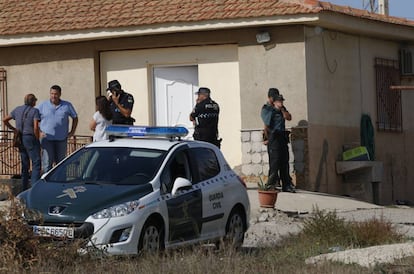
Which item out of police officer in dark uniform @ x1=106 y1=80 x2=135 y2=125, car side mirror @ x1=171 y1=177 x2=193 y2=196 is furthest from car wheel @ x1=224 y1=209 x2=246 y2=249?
police officer in dark uniform @ x1=106 y1=80 x2=135 y2=125

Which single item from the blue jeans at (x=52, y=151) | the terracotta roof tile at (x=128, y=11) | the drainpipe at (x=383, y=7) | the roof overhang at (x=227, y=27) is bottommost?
the blue jeans at (x=52, y=151)

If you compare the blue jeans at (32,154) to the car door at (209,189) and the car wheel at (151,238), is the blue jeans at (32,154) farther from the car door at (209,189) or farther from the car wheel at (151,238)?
the car wheel at (151,238)

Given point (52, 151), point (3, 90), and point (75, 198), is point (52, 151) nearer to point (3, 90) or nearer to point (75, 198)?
point (3, 90)

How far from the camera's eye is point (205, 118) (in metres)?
18.3

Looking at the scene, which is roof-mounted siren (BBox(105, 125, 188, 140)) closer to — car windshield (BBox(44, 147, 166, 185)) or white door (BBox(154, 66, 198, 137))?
car windshield (BBox(44, 147, 166, 185))

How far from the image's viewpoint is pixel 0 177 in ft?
71.6

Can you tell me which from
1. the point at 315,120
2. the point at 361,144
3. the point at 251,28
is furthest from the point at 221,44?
the point at 361,144

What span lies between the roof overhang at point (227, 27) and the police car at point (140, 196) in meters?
6.60

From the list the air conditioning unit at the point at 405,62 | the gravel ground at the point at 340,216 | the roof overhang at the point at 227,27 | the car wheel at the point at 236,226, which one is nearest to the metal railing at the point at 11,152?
the roof overhang at the point at 227,27

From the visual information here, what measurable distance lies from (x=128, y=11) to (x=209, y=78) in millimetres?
2100

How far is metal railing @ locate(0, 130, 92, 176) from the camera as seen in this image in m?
22.1

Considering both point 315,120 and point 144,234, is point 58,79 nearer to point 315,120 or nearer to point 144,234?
point 315,120

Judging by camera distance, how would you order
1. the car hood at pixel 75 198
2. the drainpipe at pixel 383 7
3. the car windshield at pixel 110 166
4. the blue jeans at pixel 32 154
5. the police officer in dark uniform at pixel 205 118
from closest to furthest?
the car hood at pixel 75 198, the car windshield at pixel 110 166, the blue jeans at pixel 32 154, the police officer in dark uniform at pixel 205 118, the drainpipe at pixel 383 7

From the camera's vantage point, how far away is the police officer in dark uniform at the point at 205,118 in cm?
1830
